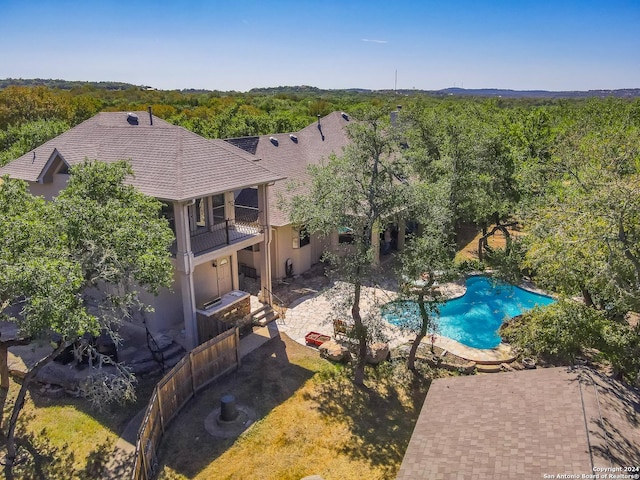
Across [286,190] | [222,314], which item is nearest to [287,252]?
[286,190]

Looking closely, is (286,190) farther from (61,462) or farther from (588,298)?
(61,462)

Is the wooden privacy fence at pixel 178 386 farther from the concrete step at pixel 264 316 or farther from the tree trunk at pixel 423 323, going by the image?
the tree trunk at pixel 423 323

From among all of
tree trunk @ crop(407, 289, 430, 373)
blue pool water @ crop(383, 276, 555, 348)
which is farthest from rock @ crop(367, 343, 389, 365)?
blue pool water @ crop(383, 276, 555, 348)

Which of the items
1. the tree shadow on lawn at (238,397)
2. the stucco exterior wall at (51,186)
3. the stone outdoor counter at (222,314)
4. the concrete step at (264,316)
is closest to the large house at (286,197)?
the concrete step at (264,316)

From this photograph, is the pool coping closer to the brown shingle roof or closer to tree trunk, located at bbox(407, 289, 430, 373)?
tree trunk, located at bbox(407, 289, 430, 373)

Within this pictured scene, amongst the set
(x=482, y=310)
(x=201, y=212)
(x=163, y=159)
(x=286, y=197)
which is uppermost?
(x=163, y=159)

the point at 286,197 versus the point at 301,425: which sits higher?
the point at 286,197

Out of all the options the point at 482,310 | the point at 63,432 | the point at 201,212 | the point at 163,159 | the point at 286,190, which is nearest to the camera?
the point at 63,432

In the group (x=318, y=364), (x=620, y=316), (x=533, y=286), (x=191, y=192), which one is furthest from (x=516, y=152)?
(x=191, y=192)
